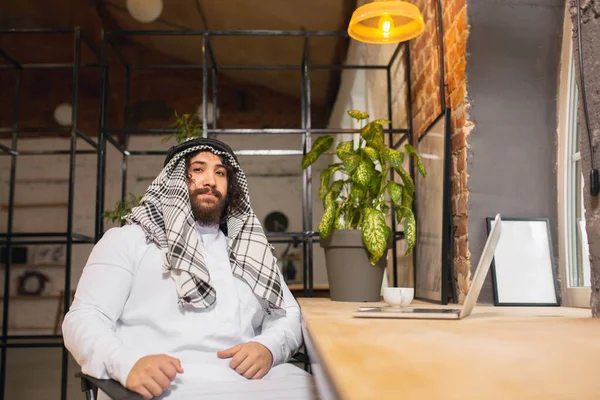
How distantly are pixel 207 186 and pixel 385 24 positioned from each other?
1.06 meters

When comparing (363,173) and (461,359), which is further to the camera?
(363,173)

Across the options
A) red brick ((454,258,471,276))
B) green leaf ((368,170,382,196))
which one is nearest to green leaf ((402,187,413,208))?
green leaf ((368,170,382,196))

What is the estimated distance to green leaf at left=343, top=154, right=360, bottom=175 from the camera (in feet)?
7.97

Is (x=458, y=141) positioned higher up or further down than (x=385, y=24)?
further down

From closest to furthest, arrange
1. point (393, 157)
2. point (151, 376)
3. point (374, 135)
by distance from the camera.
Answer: point (151, 376), point (393, 157), point (374, 135)

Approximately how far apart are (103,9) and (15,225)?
3393 mm

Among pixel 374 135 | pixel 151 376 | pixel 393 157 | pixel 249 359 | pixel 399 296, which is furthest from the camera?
pixel 374 135

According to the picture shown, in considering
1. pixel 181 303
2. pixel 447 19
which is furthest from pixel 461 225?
pixel 181 303

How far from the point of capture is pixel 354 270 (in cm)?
242

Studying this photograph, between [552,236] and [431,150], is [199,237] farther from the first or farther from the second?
[552,236]

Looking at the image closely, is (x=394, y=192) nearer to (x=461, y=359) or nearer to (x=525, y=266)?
(x=525, y=266)

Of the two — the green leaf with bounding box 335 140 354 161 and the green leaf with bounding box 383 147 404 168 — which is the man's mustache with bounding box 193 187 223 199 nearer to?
the green leaf with bounding box 335 140 354 161

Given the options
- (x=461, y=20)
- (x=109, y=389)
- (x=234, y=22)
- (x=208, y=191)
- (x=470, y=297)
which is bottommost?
(x=109, y=389)

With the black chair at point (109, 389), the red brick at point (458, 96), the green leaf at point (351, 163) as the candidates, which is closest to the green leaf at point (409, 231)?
the green leaf at point (351, 163)
